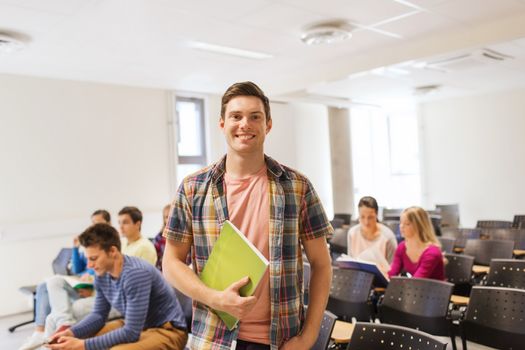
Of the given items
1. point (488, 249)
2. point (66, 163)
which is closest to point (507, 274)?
point (488, 249)

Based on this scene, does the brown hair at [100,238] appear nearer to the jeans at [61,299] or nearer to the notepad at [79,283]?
the jeans at [61,299]

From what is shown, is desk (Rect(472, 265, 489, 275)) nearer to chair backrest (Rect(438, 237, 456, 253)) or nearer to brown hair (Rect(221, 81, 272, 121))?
chair backrest (Rect(438, 237, 456, 253))

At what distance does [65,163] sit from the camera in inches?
240

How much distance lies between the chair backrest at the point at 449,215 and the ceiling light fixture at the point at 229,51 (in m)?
4.78

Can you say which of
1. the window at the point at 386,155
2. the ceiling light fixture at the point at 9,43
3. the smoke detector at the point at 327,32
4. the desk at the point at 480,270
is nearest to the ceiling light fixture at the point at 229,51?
the smoke detector at the point at 327,32

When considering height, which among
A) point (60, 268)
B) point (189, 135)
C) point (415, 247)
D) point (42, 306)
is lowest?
point (42, 306)

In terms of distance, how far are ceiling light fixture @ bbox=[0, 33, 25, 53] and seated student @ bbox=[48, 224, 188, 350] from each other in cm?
239

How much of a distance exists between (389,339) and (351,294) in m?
1.31

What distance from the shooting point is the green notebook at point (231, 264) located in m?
1.17

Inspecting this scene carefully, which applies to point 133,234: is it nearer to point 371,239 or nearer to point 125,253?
point 125,253

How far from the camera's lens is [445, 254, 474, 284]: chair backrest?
3881mm

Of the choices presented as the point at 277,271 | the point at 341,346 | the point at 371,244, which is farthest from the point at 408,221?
the point at 277,271

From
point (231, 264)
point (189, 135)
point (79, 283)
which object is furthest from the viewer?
point (189, 135)

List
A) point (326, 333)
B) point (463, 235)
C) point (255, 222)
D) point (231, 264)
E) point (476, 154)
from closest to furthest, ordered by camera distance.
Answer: point (231, 264) < point (255, 222) < point (326, 333) < point (463, 235) < point (476, 154)
